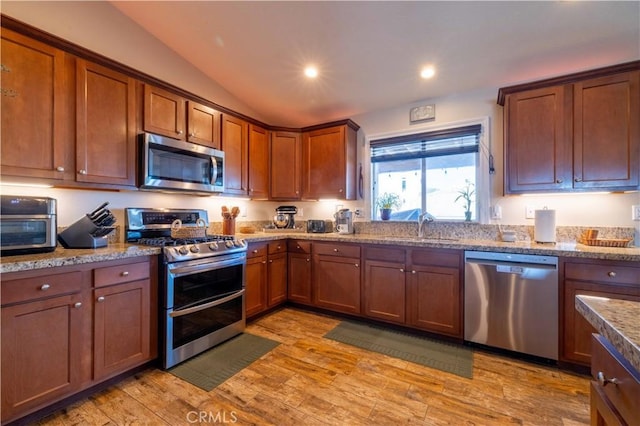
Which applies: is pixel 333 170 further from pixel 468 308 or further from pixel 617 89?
pixel 617 89

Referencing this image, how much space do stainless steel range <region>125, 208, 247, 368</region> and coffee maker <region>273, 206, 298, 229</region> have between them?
3.71ft

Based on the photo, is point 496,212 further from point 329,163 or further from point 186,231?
point 186,231

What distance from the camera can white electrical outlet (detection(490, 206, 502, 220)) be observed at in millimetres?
2805

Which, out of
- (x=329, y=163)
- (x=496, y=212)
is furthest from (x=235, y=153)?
(x=496, y=212)

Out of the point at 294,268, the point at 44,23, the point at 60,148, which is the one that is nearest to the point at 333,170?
the point at 294,268

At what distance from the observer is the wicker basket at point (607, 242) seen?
2221 millimetres

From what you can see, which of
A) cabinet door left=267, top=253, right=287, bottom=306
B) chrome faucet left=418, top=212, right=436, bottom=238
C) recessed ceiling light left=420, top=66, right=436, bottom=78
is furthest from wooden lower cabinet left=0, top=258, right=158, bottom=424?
recessed ceiling light left=420, top=66, right=436, bottom=78

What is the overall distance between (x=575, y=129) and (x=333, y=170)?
228 cm

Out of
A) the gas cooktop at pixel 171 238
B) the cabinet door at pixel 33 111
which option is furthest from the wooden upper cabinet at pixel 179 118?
the gas cooktop at pixel 171 238

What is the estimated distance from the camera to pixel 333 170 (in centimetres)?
346

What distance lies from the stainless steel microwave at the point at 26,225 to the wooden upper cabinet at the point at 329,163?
246 cm

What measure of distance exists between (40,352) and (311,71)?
3057mm

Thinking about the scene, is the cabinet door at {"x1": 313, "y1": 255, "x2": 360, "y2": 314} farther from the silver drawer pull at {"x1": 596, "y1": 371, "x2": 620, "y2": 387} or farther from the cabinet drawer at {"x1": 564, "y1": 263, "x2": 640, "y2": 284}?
the silver drawer pull at {"x1": 596, "y1": 371, "x2": 620, "y2": 387}

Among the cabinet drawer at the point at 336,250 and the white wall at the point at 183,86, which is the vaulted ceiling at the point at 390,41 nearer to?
the white wall at the point at 183,86
